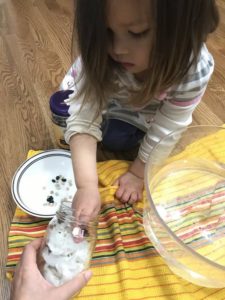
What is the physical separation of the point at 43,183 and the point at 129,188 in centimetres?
20

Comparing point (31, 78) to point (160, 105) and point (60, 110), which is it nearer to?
point (60, 110)

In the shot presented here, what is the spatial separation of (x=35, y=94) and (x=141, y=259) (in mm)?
625

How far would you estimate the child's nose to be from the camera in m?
0.56

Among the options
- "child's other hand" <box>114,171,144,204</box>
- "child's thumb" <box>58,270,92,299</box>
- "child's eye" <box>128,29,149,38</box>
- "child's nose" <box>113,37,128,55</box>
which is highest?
"child's eye" <box>128,29,149,38</box>

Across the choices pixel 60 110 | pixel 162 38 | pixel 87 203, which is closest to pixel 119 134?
pixel 60 110

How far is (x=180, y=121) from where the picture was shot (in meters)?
0.75

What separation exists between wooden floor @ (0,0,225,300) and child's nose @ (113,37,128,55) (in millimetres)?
456

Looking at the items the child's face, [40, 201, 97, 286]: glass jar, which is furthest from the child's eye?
[40, 201, 97, 286]: glass jar

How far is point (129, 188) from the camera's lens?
80cm

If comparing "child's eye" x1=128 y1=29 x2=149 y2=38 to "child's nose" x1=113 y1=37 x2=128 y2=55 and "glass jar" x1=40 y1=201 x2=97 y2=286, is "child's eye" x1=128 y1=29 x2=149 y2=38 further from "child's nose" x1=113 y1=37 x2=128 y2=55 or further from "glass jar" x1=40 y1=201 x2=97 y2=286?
"glass jar" x1=40 y1=201 x2=97 y2=286

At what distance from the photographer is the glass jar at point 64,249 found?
50 cm

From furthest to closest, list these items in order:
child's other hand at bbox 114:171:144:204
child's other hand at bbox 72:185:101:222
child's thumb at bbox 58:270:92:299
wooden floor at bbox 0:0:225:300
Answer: wooden floor at bbox 0:0:225:300, child's other hand at bbox 114:171:144:204, child's other hand at bbox 72:185:101:222, child's thumb at bbox 58:270:92:299

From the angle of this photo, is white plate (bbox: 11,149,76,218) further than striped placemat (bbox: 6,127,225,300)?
Yes

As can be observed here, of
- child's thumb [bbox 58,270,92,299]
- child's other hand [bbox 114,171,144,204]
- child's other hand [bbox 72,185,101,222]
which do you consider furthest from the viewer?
child's other hand [bbox 114,171,144,204]
